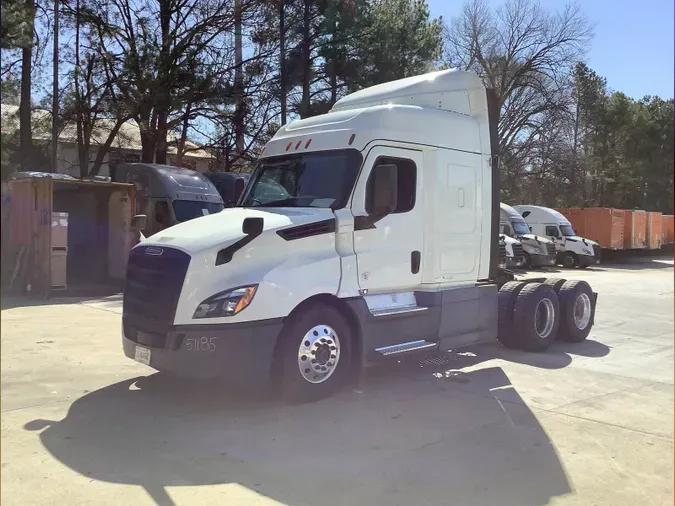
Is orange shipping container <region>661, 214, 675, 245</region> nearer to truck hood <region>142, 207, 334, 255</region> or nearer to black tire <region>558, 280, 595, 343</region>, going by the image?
black tire <region>558, 280, 595, 343</region>

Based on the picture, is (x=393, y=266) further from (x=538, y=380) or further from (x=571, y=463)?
(x=571, y=463)

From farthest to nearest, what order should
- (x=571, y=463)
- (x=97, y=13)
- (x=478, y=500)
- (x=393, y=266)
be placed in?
(x=97, y=13), (x=393, y=266), (x=571, y=463), (x=478, y=500)

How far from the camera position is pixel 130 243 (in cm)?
1612

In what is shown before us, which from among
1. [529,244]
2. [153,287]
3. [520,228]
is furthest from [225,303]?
[520,228]

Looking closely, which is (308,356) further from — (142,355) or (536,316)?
(536,316)

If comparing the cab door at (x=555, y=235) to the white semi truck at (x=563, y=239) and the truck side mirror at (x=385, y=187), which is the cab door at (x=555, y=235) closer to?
the white semi truck at (x=563, y=239)

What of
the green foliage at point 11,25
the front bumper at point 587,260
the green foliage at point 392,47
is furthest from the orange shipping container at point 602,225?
the green foliage at point 11,25

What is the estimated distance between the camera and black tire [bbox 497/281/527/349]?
8.89m

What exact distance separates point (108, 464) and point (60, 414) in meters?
1.40

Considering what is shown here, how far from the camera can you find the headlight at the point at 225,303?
18.6 ft

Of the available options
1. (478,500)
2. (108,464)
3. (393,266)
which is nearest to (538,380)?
(393,266)

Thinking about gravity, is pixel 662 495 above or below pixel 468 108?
below

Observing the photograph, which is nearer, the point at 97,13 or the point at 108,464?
the point at 108,464

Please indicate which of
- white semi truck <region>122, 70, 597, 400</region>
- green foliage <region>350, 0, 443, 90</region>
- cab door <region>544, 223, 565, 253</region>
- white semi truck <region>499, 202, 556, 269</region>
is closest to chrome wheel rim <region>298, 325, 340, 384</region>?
white semi truck <region>122, 70, 597, 400</region>
